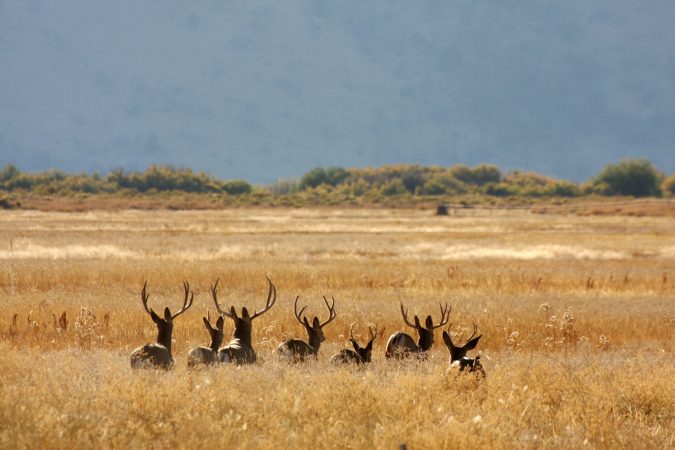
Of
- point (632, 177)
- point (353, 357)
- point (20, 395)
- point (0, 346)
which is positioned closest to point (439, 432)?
point (353, 357)

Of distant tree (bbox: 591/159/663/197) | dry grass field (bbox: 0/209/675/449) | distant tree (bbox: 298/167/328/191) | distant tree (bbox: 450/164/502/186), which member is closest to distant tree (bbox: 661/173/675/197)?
distant tree (bbox: 591/159/663/197)

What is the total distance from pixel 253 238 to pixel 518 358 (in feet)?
97.8

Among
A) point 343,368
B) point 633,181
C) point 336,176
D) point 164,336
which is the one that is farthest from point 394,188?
point 343,368

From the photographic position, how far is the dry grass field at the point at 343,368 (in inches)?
A: 315

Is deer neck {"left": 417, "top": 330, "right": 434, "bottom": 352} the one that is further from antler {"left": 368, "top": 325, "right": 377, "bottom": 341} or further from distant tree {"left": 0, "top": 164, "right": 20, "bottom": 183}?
distant tree {"left": 0, "top": 164, "right": 20, "bottom": 183}

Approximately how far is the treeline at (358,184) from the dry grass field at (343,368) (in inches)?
3612

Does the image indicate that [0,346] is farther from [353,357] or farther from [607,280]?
[607,280]

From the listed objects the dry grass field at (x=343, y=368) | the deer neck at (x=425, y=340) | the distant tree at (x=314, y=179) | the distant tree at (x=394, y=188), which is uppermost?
the distant tree at (x=314, y=179)

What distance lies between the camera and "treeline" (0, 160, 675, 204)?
130 metres

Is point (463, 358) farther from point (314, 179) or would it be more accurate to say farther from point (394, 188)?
point (314, 179)

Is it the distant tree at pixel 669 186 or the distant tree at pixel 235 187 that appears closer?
the distant tree at pixel 235 187

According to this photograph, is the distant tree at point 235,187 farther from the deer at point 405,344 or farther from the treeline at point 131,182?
the deer at point 405,344

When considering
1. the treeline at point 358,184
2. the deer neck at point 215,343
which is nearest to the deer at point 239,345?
the deer neck at point 215,343

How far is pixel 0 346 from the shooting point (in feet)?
35.2
